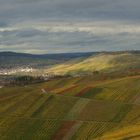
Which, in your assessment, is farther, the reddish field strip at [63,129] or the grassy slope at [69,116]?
the grassy slope at [69,116]

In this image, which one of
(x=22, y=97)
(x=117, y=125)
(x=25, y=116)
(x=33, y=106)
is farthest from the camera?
(x=22, y=97)

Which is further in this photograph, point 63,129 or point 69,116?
point 69,116

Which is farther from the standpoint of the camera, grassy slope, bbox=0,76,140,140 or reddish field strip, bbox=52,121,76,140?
grassy slope, bbox=0,76,140,140

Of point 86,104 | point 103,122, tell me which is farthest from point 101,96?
point 103,122

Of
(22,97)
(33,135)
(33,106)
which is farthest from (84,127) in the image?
(22,97)

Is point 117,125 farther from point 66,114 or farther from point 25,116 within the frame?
point 25,116

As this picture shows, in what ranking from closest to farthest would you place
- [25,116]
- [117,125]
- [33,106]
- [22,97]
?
[117,125] < [25,116] < [33,106] < [22,97]

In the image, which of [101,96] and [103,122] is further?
[101,96]

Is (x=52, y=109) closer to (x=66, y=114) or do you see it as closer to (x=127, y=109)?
(x=66, y=114)
